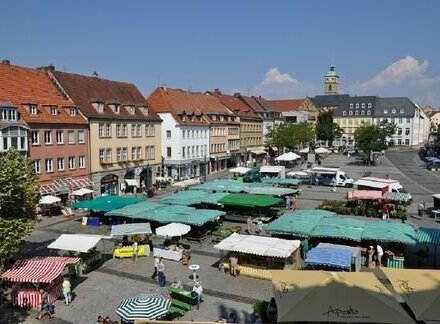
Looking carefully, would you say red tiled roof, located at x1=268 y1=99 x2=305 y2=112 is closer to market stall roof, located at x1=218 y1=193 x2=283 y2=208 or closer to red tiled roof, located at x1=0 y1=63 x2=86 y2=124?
→ red tiled roof, located at x1=0 y1=63 x2=86 y2=124

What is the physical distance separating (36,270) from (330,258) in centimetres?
1300

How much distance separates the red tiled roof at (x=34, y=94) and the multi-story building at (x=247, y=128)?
130 ft

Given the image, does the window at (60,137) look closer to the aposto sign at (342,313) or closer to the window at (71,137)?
the window at (71,137)

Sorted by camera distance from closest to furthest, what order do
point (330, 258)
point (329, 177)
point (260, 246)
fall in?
point (330, 258)
point (260, 246)
point (329, 177)

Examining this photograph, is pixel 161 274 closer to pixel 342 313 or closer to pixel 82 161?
pixel 342 313

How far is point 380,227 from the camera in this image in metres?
25.4

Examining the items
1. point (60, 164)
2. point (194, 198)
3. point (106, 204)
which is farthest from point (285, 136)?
point (106, 204)

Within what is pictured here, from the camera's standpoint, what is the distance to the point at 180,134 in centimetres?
5838

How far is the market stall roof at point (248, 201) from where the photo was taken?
3309 centimetres

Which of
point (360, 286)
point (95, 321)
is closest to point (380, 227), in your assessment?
point (360, 286)

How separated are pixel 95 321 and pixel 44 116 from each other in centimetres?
2695

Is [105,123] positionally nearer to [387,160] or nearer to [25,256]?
[25,256]

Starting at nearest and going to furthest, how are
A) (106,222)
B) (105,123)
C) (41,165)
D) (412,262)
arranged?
(412,262) < (106,222) < (41,165) < (105,123)

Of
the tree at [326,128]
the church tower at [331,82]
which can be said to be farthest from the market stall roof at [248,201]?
the church tower at [331,82]
